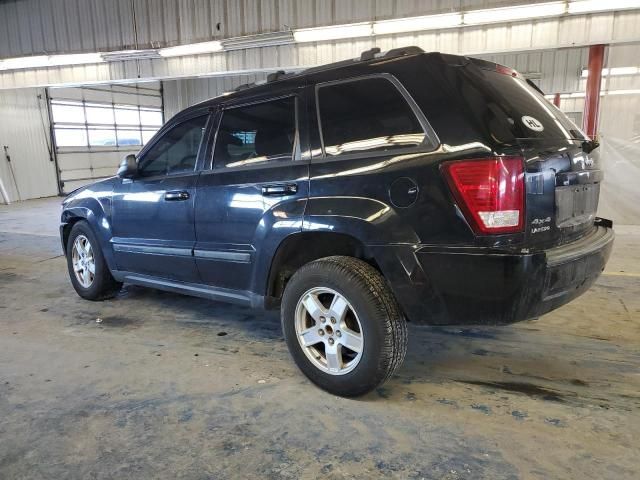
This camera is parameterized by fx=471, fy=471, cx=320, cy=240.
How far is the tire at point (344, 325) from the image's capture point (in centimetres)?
238

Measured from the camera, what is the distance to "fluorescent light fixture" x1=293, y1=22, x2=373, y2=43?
7984mm

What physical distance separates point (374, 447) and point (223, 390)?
3.23 ft

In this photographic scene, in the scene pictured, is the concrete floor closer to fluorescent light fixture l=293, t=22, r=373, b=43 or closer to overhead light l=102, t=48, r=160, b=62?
fluorescent light fixture l=293, t=22, r=373, b=43

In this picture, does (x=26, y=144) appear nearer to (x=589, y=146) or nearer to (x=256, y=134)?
(x=256, y=134)

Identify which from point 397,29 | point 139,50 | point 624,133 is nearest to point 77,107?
point 139,50

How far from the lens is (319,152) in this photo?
263 centimetres

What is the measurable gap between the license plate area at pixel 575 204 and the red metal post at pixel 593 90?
569 centimetres

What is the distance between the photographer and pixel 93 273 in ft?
14.3

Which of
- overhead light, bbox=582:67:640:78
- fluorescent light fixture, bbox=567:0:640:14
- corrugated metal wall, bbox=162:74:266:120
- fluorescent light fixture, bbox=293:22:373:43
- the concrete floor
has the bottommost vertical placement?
the concrete floor

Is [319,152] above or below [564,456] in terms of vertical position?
above

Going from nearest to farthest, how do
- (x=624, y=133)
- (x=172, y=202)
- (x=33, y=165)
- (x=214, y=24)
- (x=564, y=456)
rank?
(x=564, y=456)
(x=172, y=202)
(x=624, y=133)
(x=214, y=24)
(x=33, y=165)

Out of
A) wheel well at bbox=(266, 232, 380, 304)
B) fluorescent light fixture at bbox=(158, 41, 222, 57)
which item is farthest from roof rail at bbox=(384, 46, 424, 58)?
fluorescent light fixture at bbox=(158, 41, 222, 57)

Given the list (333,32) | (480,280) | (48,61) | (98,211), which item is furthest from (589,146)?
(48,61)

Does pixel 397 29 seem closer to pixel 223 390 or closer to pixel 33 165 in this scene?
pixel 223 390
